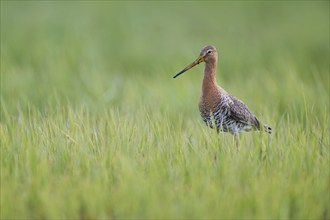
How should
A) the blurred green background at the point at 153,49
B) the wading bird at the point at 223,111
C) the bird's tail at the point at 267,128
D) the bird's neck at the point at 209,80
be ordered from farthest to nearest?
1. the blurred green background at the point at 153,49
2. the bird's neck at the point at 209,80
3. the wading bird at the point at 223,111
4. the bird's tail at the point at 267,128

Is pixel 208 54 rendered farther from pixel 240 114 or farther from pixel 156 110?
pixel 156 110

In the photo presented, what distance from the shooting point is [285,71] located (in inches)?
301

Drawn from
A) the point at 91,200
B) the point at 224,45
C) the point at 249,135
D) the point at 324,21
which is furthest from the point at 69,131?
the point at 324,21

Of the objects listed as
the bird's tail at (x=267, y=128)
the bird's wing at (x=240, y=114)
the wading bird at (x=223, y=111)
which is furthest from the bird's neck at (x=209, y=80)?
the bird's tail at (x=267, y=128)

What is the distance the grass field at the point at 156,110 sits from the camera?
137 inches

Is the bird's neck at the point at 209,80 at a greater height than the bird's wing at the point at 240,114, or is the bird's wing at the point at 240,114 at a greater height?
the bird's neck at the point at 209,80

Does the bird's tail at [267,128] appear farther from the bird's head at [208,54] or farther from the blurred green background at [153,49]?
the blurred green background at [153,49]

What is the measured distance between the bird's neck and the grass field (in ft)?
1.13

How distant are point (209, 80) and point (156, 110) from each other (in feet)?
2.51

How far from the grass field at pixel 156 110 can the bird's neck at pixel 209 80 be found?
13.6 inches

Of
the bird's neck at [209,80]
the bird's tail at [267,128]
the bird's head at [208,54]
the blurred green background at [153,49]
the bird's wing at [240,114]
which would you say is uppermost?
the blurred green background at [153,49]

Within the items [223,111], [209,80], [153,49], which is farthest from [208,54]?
[153,49]

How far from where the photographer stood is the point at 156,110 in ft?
18.1

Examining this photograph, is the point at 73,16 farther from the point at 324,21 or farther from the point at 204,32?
the point at 324,21
